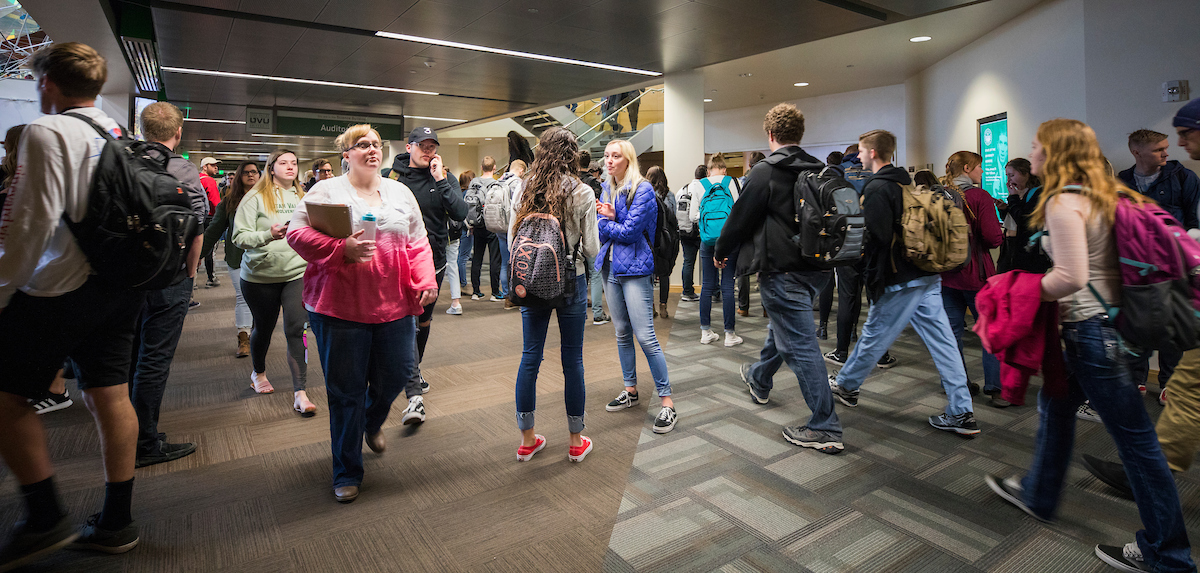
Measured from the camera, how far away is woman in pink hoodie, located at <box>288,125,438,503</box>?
246 centimetres

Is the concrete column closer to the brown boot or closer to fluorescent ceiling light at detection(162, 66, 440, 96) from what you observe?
fluorescent ceiling light at detection(162, 66, 440, 96)

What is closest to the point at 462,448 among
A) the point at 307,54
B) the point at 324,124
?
the point at 307,54

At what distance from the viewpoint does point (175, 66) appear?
8250 mm

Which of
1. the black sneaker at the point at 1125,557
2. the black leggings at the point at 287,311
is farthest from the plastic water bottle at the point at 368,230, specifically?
the black sneaker at the point at 1125,557

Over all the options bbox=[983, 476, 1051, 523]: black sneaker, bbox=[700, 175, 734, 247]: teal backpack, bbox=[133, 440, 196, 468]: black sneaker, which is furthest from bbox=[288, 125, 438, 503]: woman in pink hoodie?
bbox=[700, 175, 734, 247]: teal backpack

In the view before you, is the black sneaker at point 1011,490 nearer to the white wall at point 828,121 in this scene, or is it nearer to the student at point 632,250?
the student at point 632,250

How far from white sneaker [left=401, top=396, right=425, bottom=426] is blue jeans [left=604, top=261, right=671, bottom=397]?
119 centimetres

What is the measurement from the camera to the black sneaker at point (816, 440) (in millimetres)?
3084

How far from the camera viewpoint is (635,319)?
350 centimetres

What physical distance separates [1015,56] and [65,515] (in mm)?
8183

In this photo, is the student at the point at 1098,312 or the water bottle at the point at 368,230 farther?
the water bottle at the point at 368,230

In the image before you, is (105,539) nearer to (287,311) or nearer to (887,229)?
(287,311)

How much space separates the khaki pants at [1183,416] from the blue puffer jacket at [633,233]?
222cm

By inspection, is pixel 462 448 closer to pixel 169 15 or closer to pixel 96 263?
pixel 96 263
